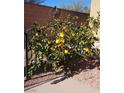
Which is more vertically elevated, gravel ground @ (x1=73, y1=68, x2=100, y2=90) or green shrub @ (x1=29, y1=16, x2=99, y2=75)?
green shrub @ (x1=29, y1=16, x2=99, y2=75)

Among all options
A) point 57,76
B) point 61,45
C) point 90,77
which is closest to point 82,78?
point 90,77

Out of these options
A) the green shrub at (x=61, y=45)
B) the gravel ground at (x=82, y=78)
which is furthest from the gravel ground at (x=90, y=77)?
the green shrub at (x=61, y=45)

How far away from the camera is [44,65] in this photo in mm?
3619

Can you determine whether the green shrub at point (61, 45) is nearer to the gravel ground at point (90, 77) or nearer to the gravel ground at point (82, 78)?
the gravel ground at point (82, 78)

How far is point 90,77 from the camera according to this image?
317 cm

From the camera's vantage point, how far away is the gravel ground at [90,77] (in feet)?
9.91

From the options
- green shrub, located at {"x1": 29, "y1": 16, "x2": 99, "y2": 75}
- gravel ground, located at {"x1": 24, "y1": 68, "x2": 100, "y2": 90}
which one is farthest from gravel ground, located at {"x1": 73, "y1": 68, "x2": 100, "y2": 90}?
green shrub, located at {"x1": 29, "y1": 16, "x2": 99, "y2": 75}

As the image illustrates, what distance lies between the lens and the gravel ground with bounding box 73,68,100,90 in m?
3.02

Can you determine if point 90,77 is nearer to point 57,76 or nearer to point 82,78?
point 82,78

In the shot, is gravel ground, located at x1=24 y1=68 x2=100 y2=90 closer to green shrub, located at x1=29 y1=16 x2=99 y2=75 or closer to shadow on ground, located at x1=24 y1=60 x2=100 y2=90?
shadow on ground, located at x1=24 y1=60 x2=100 y2=90

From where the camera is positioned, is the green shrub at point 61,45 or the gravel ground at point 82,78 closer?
the gravel ground at point 82,78
